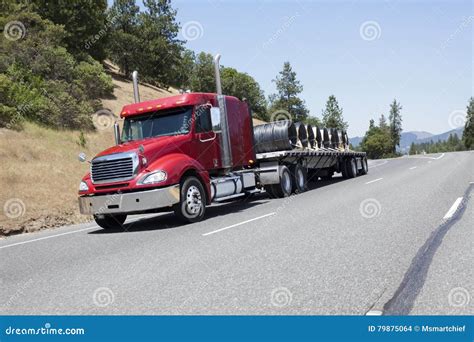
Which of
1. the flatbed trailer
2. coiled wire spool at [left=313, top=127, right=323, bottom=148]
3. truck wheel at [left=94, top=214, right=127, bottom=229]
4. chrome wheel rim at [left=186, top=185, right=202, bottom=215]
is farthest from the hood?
coiled wire spool at [left=313, top=127, right=323, bottom=148]

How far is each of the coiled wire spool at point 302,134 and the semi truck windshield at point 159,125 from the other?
6785mm

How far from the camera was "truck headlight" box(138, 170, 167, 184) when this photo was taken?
9.17 meters

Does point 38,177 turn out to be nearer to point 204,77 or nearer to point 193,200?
point 193,200

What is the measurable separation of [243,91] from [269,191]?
2629 inches

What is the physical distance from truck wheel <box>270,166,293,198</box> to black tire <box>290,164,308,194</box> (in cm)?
46

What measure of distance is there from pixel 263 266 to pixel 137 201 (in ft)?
14.5

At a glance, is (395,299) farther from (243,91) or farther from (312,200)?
(243,91)

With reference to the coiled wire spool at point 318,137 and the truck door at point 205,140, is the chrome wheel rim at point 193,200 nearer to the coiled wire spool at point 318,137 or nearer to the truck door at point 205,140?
the truck door at point 205,140

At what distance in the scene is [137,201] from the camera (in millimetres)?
9156

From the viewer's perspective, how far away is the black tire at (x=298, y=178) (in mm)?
15573

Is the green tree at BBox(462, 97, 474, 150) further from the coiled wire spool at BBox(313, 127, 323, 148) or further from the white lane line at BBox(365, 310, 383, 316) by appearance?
the white lane line at BBox(365, 310, 383, 316)

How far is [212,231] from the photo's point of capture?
27.2 ft

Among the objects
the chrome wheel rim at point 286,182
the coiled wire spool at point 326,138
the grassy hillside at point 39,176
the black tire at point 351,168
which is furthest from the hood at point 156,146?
the black tire at point 351,168
